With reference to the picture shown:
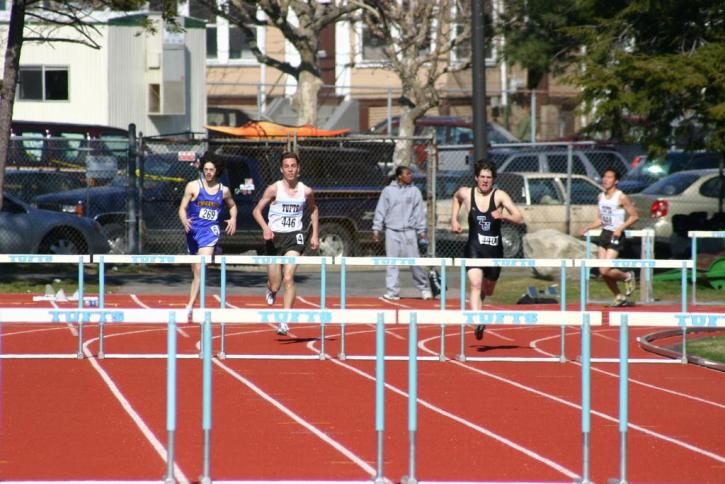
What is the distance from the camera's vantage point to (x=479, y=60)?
19562mm

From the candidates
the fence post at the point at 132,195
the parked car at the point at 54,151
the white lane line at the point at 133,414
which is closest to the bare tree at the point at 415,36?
the parked car at the point at 54,151

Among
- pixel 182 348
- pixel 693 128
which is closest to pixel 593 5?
pixel 693 128

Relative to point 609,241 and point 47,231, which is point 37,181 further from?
point 609,241

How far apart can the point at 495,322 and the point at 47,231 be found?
1440 centimetres

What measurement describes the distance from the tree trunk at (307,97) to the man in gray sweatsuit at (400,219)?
12.2 m

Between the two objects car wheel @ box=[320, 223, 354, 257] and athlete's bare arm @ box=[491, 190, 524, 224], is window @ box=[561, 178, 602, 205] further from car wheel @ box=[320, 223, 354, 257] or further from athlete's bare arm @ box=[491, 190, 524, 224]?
athlete's bare arm @ box=[491, 190, 524, 224]

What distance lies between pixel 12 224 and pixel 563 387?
11760 millimetres

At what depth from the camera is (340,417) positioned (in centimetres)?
979

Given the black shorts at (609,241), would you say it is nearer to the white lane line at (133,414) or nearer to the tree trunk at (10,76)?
the white lane line at (133,414)

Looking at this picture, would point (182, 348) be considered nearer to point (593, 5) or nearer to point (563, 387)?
point (563, 387)

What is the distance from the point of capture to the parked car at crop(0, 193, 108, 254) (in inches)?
824

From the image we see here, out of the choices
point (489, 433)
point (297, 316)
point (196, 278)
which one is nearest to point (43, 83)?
point (196, 278)

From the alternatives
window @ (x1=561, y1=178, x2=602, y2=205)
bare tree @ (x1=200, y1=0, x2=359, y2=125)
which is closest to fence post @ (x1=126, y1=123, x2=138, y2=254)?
bare tree @ (x1=200, y1=0, x2=359, y2=125)

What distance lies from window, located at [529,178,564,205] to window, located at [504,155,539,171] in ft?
15.1
